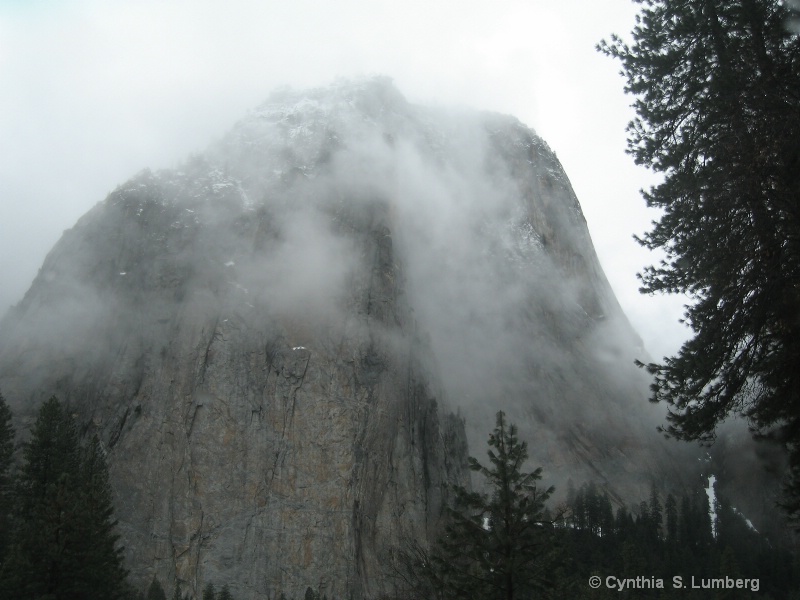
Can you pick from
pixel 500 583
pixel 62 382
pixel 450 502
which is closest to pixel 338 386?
pixel 450 502

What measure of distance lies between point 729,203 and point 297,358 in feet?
200

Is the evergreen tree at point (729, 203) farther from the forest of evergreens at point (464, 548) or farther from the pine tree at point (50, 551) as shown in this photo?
the pine tree at point (50, 551)

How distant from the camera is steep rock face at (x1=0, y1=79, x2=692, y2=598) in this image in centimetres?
6531

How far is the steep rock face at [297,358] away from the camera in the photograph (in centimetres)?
6531

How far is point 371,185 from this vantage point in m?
95.2

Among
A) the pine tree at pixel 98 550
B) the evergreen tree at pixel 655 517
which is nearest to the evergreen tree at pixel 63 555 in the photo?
the pine tree at pixel 98 550

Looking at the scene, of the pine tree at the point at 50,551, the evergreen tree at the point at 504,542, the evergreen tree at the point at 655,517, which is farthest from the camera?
the evergreen tree at the point at 655,517
